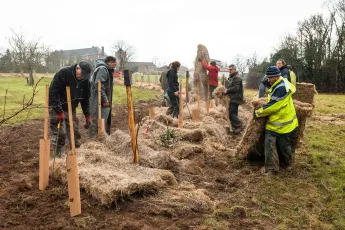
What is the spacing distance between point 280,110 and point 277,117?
13 cm

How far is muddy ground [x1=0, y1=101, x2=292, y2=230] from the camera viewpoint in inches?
134

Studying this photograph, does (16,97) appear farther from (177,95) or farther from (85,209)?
(85,209)

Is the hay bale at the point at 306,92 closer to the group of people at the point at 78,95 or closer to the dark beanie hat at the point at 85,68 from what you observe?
the group of people at the point at 78,95

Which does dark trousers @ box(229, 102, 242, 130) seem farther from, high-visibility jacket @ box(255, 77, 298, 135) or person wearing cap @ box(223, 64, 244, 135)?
high-visibility jacket @ box(255, 77, 298, 135)

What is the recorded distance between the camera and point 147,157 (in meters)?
5.11

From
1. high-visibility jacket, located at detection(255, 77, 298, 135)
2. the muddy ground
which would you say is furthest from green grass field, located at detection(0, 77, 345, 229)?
high-visibility jacket, located at detection(255, 77, 298, 135)

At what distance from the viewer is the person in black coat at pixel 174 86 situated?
911 centimetres

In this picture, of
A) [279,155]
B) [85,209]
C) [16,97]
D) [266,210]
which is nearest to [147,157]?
[85,209]

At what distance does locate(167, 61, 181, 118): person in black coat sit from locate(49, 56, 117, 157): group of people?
9.12 feet

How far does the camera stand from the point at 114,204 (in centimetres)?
380

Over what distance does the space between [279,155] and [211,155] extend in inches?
51.8

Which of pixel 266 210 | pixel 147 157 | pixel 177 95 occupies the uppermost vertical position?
pixel 177 95

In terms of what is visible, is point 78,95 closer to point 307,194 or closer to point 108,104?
point 108,104

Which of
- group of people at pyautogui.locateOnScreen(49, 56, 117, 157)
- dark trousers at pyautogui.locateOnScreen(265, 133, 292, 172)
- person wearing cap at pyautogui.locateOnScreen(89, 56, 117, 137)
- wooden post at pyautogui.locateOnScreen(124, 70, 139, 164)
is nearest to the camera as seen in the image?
wooden post at pyautogui.locateOnScreen(124, 70, 139, 164)
